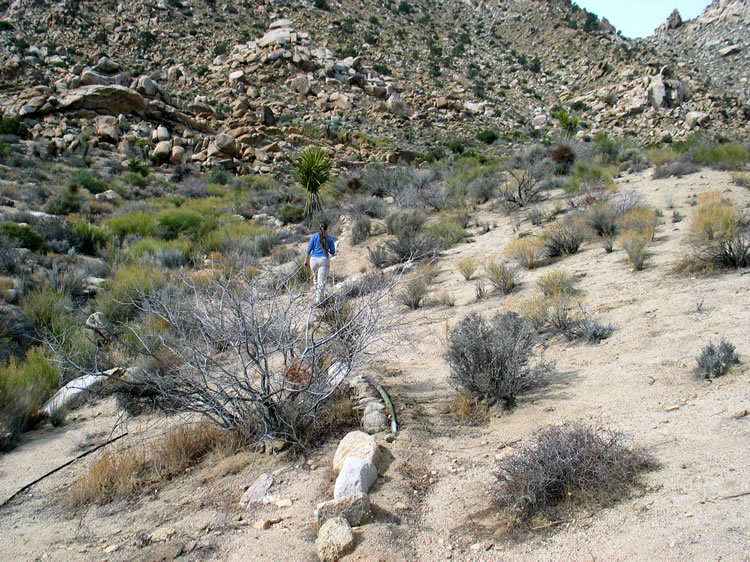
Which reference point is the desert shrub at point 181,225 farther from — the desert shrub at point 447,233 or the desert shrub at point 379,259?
the desert shrub at point 447,233

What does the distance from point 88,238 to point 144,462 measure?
420 inches

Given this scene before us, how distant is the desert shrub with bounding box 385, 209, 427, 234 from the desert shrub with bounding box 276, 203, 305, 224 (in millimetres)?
4988

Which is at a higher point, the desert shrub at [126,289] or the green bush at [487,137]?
the green bush at [487,137]

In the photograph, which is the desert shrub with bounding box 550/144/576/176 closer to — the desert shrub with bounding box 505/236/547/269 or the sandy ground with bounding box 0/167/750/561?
the desert shrub with bounding box 505/236/547/269

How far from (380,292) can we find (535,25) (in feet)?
180

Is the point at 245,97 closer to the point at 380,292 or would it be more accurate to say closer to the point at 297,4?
the point at 297,4

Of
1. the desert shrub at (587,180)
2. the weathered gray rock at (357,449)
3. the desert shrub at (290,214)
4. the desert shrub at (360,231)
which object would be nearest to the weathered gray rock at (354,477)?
the weathered gray rock at (357,449)

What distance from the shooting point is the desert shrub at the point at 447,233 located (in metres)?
11.9

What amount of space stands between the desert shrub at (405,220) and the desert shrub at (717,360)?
9.40m

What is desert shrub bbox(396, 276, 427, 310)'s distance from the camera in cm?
813

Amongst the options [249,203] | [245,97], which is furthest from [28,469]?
[245,97]

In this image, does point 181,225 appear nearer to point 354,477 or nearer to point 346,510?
point 354,477

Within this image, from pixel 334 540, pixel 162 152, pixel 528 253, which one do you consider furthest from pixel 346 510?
pixel 162 152

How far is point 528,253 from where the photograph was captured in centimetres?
899
